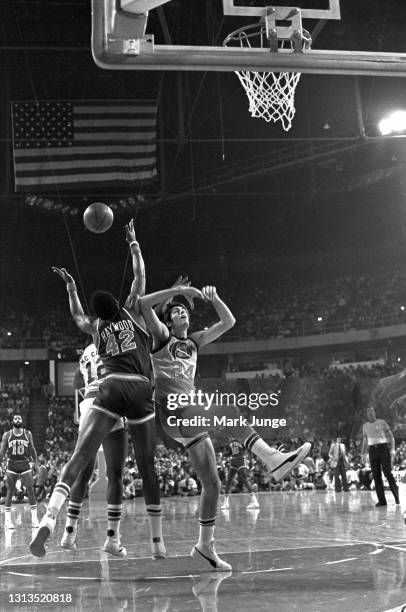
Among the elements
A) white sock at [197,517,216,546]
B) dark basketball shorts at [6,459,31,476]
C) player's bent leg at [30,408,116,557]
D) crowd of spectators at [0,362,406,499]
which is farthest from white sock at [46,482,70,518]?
crowd of spectators at [0,362,406,499]

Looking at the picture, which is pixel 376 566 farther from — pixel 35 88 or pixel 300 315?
pixel 300 315

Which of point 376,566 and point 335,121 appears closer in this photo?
point 376,566

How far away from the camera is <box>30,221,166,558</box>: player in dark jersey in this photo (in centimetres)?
559

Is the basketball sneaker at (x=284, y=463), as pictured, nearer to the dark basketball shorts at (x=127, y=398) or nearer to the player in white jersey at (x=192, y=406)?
the player in white jersey at (x=192, y=406)

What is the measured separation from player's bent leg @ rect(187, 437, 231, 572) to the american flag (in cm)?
1335

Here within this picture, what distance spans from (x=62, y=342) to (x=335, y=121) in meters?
18.9

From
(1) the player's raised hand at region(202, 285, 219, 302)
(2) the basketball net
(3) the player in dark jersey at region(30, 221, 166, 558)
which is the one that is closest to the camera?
(3) the player in dark jersey at region(30, 221, 166, 558)

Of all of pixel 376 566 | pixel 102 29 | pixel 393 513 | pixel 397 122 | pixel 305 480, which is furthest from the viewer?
pixel 305 480

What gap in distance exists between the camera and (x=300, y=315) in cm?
3650

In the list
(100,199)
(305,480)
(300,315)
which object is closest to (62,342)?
(100,199)

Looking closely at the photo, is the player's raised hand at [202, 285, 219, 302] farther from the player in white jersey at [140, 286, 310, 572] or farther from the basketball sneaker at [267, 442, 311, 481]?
the basketball sneaker at [267, 442, 311, 481]

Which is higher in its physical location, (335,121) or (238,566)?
(335,121)

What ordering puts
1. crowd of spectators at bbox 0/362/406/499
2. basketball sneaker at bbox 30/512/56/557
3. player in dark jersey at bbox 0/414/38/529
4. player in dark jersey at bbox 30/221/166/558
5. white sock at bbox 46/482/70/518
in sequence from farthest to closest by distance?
1. crowd of spectators at bbox 0/362/406/499
2. player in dark jersey at bbox 0/414/38/529
3. player in dark jersey at bbox 30/221/166/558
4. white sock at bbox 46/482/70/518
5. basketball sneaker at bbox 30/512/56/557

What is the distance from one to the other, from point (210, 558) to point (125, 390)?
1.50 metres
